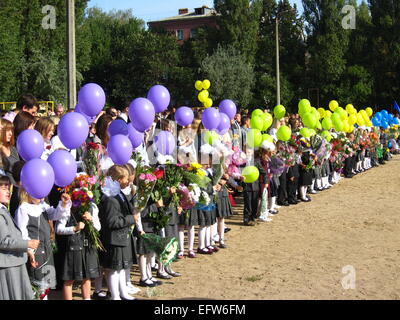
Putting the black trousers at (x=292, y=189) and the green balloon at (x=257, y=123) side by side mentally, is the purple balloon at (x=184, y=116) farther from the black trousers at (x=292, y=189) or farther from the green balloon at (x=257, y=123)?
the black trousers at (x=292, y=189)

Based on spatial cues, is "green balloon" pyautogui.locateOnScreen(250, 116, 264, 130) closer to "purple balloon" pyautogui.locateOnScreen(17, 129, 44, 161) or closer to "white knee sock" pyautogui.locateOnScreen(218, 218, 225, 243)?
"white knee sock" pyautogui.locateOnScreen(218, 218, 225, 243)

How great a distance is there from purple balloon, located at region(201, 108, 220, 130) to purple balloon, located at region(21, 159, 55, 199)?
4.04m

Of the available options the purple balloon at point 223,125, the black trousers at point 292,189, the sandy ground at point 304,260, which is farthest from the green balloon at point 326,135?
the purple balloon at point 223,125

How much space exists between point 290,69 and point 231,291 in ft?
153

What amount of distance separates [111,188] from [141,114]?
47.5 inches

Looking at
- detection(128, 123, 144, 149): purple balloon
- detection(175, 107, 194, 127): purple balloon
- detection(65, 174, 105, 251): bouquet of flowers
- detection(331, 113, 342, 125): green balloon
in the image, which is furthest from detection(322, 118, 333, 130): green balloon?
detection(65, 174, 105, 251): bouquet of flowers

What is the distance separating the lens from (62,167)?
4.90 m

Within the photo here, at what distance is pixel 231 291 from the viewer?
20.7 feet

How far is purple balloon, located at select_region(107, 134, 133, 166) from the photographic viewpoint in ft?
19.1

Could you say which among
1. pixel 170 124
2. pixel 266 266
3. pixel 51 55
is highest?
pixel 51 55

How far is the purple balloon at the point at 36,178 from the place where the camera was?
4496mm

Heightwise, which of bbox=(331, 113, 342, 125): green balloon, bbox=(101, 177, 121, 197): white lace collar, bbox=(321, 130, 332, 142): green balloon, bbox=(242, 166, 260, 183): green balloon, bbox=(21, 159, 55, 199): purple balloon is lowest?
bbox=(242, 166, 260, 183): green balloon
